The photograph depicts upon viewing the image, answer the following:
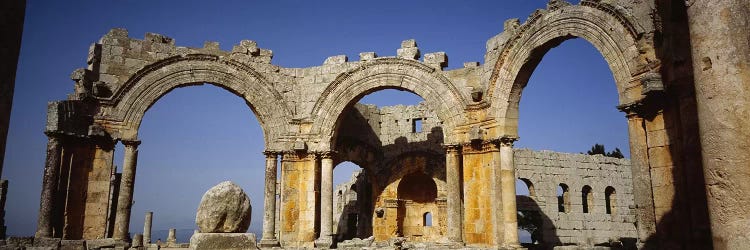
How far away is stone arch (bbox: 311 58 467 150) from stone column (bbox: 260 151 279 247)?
1541mm

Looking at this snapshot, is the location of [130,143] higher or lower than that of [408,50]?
lower

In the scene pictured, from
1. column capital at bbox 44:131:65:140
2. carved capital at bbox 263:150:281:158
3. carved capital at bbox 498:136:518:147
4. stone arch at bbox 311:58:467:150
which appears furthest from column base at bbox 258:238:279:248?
carved capital at bbox 498:136:518:147

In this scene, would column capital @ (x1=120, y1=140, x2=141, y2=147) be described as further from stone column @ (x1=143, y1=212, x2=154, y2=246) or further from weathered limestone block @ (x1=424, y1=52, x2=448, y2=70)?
stone column @ (x1=143, y1=212, x2=154, y2=246)

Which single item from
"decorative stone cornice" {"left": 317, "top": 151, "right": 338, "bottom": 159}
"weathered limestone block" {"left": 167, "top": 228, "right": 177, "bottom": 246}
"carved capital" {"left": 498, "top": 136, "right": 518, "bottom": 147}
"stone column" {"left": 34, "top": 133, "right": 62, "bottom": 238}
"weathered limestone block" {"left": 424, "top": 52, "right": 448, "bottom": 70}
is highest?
"weathered limestone block" {"left": 424, "top": 52, "right": 448, "bottom": 70}

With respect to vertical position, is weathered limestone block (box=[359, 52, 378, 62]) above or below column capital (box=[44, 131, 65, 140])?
above

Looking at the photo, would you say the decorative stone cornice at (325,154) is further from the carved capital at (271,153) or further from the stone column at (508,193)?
the stone column at (508,193)

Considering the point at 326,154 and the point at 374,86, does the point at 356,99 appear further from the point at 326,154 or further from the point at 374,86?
the point at 326,154

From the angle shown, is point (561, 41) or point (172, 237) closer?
point (561, 41)

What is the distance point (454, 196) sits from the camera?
574 inches

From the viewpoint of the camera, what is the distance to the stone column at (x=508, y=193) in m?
13.3

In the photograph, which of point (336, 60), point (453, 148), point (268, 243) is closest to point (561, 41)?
point (453, 148)

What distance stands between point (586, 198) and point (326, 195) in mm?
14075

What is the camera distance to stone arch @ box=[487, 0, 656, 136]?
992cm

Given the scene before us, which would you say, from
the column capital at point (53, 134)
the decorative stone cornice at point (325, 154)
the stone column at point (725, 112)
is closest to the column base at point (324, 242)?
the decorative stone cornice at point (325, 154)
